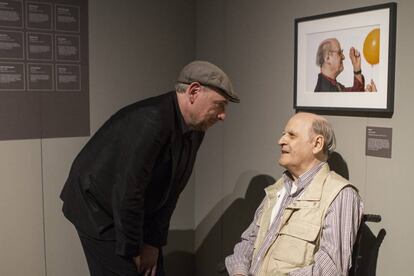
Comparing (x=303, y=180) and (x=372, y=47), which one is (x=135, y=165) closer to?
(x=303, y=180)

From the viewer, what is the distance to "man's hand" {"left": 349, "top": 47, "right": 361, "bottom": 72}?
2.05m

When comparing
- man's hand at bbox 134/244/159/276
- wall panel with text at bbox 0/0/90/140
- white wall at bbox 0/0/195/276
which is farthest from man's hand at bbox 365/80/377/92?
wall panel with text at bbox 0/0/90/140

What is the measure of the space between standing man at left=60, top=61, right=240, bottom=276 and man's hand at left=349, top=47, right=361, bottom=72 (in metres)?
0.54

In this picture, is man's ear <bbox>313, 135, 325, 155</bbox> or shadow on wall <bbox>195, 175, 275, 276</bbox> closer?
man's ear <bbox>313, 135, 325, 155</bbox>

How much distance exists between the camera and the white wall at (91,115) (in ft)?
8.38

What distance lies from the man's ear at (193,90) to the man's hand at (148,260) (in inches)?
29.9

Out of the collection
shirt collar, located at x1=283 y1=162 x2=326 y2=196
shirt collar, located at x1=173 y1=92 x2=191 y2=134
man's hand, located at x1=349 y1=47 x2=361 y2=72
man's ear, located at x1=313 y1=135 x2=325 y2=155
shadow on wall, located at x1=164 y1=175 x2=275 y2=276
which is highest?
man's hand, located at x1=349 y1=47 x2=361 y2=72

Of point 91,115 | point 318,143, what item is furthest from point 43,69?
point 318,143

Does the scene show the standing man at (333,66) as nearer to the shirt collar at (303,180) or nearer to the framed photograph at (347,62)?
the framed photograph at (347,62)

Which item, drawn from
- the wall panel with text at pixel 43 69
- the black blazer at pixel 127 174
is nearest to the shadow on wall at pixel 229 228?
the black blazer at pixel 127 174

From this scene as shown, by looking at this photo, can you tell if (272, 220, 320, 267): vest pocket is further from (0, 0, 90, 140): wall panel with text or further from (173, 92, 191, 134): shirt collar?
(0, 0, 90, 140): wall panel with text

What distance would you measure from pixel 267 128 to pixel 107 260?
3.51 ft

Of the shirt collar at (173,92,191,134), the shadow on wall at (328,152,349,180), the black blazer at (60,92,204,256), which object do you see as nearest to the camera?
the black blazer at (60,92,204,256)

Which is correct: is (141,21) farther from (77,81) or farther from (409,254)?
(409,254)
